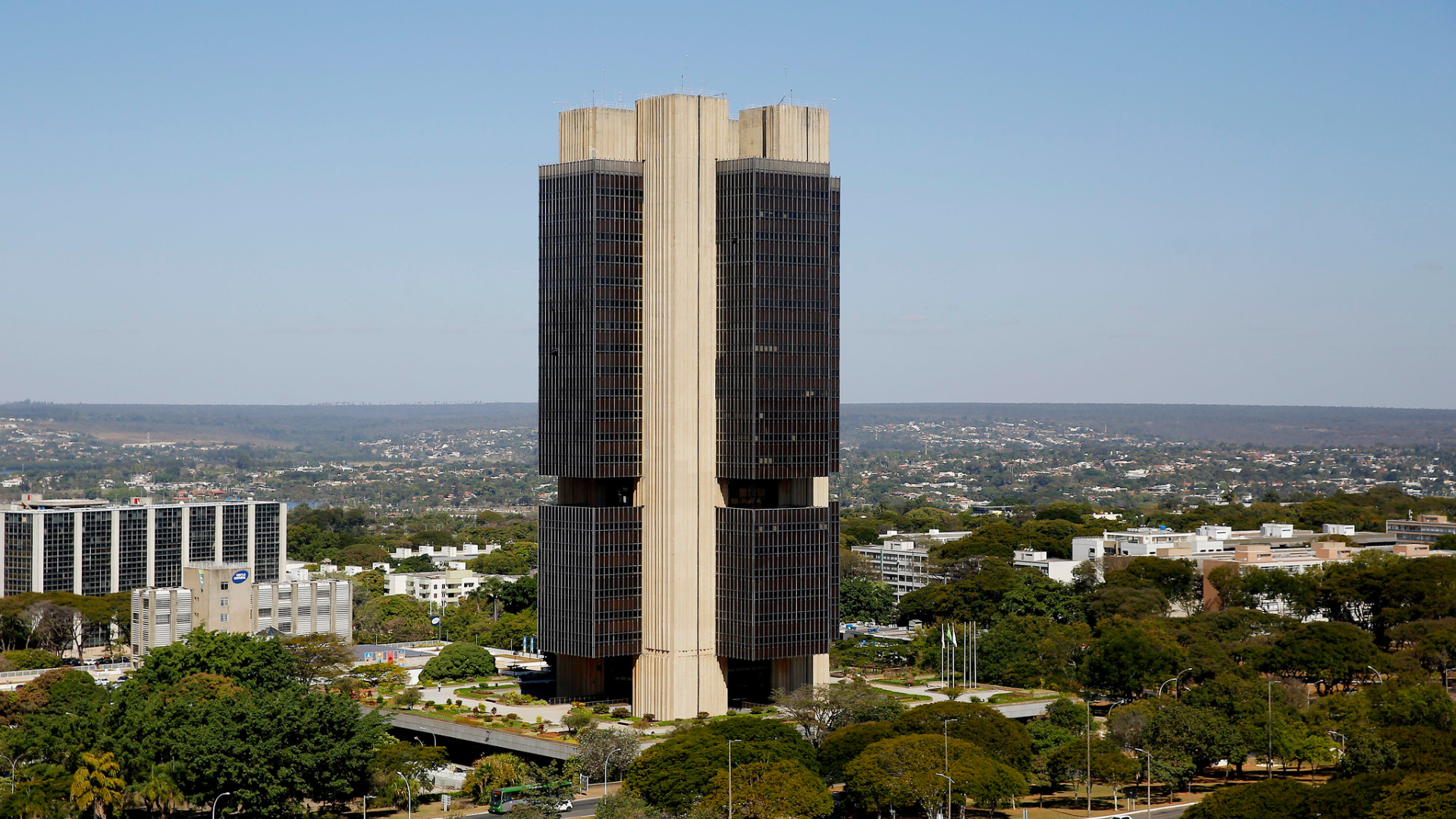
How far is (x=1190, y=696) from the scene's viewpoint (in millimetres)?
102125

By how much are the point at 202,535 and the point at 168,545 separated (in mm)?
3541

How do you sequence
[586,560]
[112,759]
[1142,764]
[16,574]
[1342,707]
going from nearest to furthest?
[112,759] → [1142,764] → [1342,707] → [586,560] → [16,574]

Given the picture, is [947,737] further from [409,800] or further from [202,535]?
[202,535]

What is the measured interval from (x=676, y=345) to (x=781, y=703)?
22.1 m

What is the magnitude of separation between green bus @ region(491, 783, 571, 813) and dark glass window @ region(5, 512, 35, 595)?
99.8 meters

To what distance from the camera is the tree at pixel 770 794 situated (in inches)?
3191

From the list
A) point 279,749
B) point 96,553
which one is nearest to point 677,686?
point 279,749

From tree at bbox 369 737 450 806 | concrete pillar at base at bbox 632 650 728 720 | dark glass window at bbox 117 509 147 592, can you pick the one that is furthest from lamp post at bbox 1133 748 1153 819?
dark glass window at bbox 117 509 147 592

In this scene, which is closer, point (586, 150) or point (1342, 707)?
point (1342, 707)

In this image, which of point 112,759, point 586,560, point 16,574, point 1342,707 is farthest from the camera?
point 16,574

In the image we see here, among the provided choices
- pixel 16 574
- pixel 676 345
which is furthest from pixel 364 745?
pixel 16 574

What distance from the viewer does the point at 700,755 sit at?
8662 centimetres

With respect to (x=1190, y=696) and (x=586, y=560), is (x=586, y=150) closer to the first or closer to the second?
(x=586, y=560)

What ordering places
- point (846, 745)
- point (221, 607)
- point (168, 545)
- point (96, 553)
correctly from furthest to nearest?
point (168, 545) < point (96, 553) < point (221, 607) < point (846, 745)
